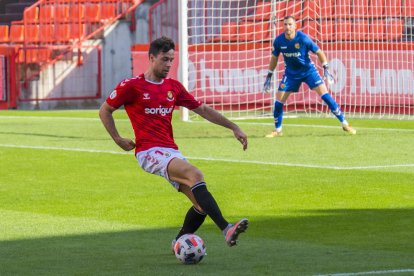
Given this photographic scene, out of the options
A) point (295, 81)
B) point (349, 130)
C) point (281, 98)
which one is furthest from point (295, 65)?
point (349, 130)

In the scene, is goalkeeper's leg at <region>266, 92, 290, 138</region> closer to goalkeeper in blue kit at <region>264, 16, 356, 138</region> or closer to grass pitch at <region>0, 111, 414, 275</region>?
goalkeeper in blue kit at <region>264, 16, 356, 138</region>

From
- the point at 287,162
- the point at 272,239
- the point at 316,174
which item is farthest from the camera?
the point at 287,162

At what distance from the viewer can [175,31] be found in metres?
36.5

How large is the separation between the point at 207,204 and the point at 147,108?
3.03 ft

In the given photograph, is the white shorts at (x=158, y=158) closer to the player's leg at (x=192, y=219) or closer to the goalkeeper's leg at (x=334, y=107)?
the player's leg at (x=192, y=219)

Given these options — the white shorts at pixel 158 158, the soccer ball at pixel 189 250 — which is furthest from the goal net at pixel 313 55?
the soccer ball at pixel 189 250

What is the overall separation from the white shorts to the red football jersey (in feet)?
0.15

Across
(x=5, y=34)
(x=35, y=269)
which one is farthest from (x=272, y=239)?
(x=5, y=34)

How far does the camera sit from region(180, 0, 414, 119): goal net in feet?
91.1

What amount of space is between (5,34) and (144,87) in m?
30.3

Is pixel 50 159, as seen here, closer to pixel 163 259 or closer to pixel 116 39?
pixel 163 259

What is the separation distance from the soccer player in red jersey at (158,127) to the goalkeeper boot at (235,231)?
16.3 inches

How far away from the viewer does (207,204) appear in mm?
8914

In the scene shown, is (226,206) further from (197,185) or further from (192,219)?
(197,185)
